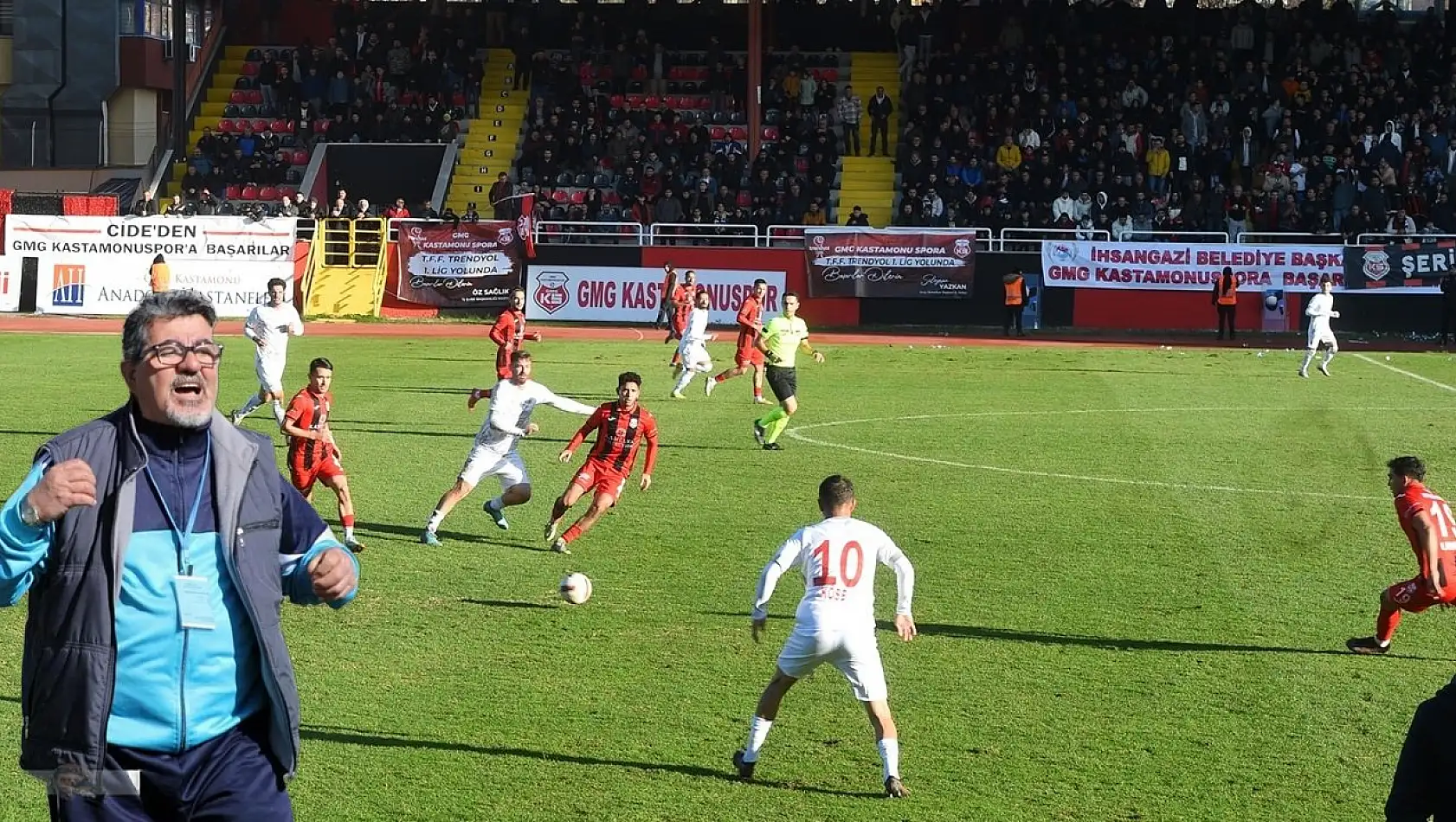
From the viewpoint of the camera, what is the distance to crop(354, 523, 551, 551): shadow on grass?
51.5ft

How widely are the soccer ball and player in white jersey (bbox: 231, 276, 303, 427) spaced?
11.0 metres

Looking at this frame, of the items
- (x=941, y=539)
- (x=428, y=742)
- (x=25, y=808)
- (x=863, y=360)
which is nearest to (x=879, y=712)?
(x=428, y=742)

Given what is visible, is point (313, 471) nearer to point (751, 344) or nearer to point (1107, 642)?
point (1107, 642)

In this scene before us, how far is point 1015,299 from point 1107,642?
30.0 m

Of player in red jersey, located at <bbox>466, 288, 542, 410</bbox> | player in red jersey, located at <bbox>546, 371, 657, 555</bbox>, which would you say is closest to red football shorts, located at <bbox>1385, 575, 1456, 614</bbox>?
player in red jersey, located at <bbox>546, 371, 657, 555</bbox>

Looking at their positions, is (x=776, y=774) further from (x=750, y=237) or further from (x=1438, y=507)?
(x=750, y=237)

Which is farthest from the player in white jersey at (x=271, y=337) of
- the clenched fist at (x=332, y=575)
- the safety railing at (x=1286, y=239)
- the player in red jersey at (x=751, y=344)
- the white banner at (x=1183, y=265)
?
the safety railing at (x=1286, y=239)

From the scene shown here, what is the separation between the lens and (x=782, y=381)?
23062 millimetres

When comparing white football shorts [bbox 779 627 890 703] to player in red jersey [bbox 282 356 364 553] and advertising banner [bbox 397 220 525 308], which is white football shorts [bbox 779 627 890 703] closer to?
player in red jersey [bbox 282 356 364 553]

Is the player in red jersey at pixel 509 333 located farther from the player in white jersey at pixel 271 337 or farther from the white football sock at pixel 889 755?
the white football sock at pixel 889 755

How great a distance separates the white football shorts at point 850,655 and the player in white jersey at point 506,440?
696 cm

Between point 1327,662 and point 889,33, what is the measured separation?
148 ft

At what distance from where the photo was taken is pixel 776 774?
9172 millimetres

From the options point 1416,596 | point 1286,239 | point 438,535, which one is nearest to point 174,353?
point 1416,596
